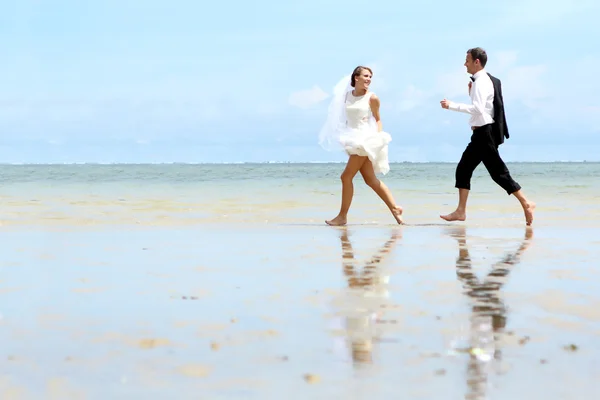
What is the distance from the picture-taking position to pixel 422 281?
5.77 meters

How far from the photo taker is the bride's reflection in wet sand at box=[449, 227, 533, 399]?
3.31m

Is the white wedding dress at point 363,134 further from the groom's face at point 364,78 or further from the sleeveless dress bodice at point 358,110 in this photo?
the groom's face at point 364,78

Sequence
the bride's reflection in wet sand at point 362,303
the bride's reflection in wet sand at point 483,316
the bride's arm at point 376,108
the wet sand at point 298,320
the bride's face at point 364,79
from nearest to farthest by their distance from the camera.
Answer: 1. the wet sand at point 298,320
2. the bride's reflection in wet sand at point 483,316
3. the bride's reflection in wet sand at point 362,303
4. the bride's face at point 364,79
5. the bride's arm at point 376,108

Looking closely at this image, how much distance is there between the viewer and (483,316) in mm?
4508

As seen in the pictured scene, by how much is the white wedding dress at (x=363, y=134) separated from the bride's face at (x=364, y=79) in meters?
0.17

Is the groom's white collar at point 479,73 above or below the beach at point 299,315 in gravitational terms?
above

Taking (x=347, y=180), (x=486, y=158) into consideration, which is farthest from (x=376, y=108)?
(x=486, y=158)

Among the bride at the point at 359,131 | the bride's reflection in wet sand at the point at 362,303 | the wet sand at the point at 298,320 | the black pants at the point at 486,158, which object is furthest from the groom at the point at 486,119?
the bride's reflection in wet sand at the point at 362,303

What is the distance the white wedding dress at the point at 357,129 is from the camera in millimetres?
10570

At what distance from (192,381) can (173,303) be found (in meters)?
1.71

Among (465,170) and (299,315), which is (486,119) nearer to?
(465,170)

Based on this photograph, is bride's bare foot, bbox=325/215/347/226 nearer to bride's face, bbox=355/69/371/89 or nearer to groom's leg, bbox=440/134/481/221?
groom's leg, bbox=440/134/481/221

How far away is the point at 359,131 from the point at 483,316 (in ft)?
20.6

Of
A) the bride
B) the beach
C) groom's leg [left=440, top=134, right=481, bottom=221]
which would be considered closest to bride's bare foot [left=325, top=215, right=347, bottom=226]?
the bride
